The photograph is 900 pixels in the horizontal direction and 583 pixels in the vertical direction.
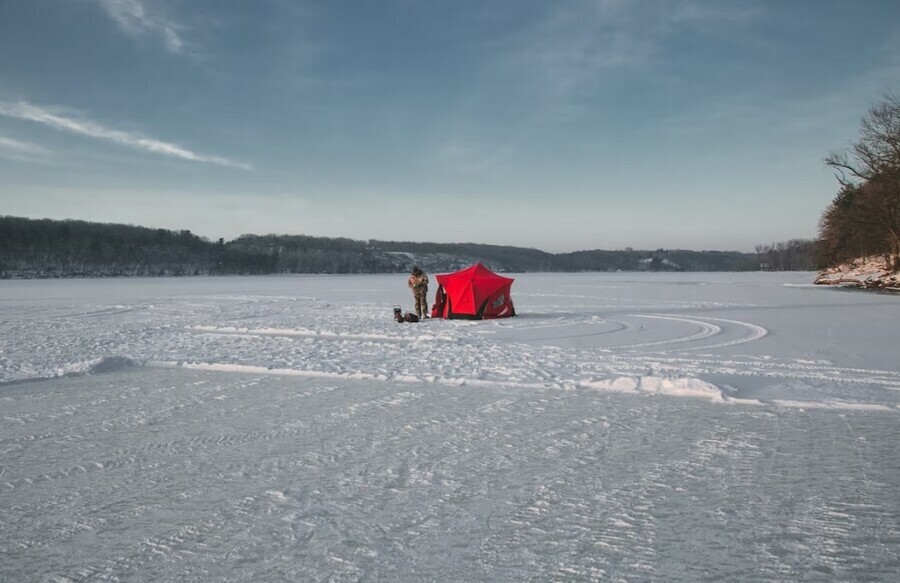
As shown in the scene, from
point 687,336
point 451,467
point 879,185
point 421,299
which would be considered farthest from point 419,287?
point 879,185

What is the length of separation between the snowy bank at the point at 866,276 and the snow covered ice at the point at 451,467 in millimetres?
31210

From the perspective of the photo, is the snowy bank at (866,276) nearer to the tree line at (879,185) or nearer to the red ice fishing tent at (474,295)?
the tree line at (879,185)

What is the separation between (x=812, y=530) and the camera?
→ 3.20m

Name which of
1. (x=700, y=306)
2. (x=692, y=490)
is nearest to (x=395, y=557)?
(x=692, y=490)

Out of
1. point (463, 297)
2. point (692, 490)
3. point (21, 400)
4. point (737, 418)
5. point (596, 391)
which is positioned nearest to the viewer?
point (692, 490)

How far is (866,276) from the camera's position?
42125 millimetres

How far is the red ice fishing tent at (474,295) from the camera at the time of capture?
16.5 meters

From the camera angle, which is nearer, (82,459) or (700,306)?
(82,459)

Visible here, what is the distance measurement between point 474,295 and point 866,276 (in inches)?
1538

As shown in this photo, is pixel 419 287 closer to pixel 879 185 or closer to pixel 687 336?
pixel 687 336

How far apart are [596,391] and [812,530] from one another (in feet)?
13.0

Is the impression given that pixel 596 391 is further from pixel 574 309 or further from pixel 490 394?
pixel 574 309

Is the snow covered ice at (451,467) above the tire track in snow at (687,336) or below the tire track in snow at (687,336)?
below

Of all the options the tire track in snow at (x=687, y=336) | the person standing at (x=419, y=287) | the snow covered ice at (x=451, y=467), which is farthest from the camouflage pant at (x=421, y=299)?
the snow covered ice at (x=451, y=467)
